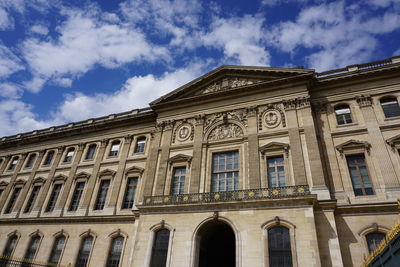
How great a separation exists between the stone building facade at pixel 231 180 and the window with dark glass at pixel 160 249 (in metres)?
0.07

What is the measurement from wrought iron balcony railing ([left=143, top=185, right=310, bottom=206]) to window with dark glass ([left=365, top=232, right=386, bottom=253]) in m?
4.02

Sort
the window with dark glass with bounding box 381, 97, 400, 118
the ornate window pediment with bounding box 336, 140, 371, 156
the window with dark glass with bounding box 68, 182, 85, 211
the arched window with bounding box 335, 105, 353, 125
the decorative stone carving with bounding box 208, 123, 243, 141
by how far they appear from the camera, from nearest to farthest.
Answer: the ornate window pediment with bounding box 336, 140, 371, 156, the window with dark glass with bounding box 381, 97, 400, 118, the arched window with bounding box 335, 105, 353, 125, the decorative stone carving with bounding box 208, 123, 243, 141, the window with dark glass with bounding box 68, 182, 85, 211

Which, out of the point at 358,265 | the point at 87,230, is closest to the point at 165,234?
the point at 87,230

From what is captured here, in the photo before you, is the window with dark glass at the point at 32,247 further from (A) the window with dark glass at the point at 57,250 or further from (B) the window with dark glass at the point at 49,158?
(B) the window with dark glass at the point at 49,158

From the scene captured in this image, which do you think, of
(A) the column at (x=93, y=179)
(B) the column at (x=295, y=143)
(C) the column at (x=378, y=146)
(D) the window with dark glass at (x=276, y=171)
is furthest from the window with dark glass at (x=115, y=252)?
(C) the column at (x=378, y=146)

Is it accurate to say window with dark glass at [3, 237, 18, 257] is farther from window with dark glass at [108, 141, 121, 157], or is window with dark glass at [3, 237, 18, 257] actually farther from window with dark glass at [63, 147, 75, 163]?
window with dark glass at [108, 141, 121, 157]

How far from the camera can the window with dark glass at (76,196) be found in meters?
24.3

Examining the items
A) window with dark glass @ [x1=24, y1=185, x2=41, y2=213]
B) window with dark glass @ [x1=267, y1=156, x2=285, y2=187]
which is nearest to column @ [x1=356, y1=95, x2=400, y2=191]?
window with dark glass @ [x1=267, y1=156, x2=285, y2=187]

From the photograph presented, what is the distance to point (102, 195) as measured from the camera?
2395 centimetres

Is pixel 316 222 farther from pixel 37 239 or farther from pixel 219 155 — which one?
pixel 37 239

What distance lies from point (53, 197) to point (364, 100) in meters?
27.5

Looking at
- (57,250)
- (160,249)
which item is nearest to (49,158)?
(57,250)

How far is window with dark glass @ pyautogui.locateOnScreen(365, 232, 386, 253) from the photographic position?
47.8 ft

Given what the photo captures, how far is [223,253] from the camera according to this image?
18.7 m
